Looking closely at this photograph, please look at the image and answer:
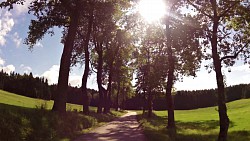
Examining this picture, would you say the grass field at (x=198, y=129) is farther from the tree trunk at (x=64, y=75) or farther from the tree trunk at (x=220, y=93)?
the tree trunk at (x=64, y=75)

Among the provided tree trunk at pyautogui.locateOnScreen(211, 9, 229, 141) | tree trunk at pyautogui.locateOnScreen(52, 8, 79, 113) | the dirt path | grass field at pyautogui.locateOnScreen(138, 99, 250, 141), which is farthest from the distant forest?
tree trunk at pyautogui.locateOnScreen(211, 9, 229, 141)

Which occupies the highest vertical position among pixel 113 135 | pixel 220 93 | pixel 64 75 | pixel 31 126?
pixel 64 75

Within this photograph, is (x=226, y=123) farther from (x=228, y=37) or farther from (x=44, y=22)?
(x=44, y=22)

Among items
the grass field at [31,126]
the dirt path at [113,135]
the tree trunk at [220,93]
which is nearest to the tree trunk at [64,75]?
the grass field at [31,126]

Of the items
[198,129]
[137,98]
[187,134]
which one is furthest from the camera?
[137,98]

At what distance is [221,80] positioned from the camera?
18734 mm

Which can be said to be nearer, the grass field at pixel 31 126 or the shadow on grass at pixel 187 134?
the grass field at pixel 31 126

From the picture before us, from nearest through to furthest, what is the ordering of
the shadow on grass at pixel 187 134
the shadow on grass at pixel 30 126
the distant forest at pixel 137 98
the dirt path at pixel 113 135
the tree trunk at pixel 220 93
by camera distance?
the shadow on grass at pixel 30 126 < the tree trunk at pixel 220 93 < the dirt path at pixel 113 135 < the shadow on grass at pixel 187 134 < the distant forest at pixel 137 98

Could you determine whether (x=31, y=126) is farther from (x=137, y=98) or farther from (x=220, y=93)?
(x=137, y=98)

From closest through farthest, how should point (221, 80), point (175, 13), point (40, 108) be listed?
point (221, 80), point (40, 108), point (175, 13)

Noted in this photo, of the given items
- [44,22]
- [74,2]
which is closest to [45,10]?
[44,22]

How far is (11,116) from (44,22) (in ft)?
44.8

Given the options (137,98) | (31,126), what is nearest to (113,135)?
(31,126)

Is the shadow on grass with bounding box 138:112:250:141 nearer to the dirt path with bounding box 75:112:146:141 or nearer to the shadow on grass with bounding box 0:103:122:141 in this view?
the dirt path with bounding box 75:112:146:141
